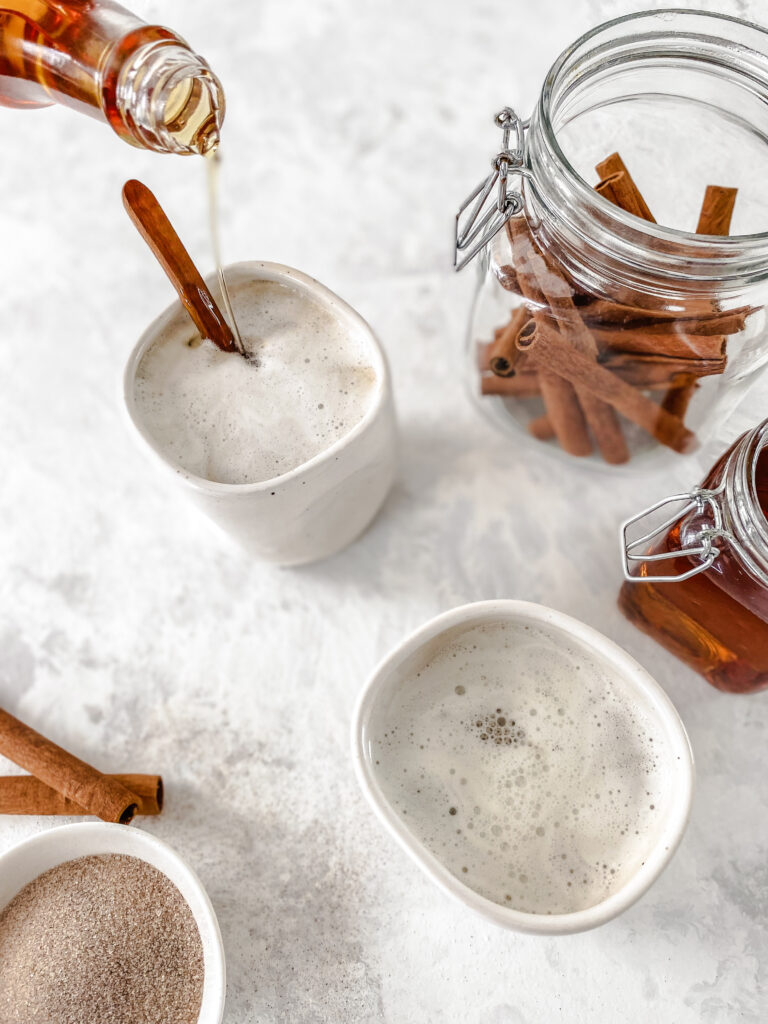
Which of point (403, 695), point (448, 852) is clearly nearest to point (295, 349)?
point (403, 695)

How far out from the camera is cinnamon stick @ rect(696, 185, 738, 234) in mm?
710

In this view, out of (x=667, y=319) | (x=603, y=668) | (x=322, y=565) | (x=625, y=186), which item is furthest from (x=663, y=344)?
(x=322, y=565)

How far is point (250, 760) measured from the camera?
0.79 meters

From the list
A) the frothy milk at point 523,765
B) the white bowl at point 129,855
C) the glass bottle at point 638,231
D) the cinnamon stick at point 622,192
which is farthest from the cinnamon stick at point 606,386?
the white bowl at point 129,855

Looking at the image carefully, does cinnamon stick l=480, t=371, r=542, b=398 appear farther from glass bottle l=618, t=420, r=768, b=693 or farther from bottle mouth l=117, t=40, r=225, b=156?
bottle mouth l=117, t=40, r=225, b=156

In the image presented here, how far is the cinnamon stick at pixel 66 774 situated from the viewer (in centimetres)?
74

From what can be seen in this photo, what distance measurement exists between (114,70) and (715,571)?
1.76 feet

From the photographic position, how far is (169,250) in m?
0.66

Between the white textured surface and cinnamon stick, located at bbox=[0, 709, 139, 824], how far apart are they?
0.04 m

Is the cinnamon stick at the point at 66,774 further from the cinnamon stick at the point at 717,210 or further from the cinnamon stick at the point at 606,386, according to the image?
the cinnamon stick at the point at 717,210

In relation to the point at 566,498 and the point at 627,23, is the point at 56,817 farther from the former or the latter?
the point at 627,23

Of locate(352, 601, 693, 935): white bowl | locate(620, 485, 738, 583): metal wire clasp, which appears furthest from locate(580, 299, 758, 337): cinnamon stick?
locate(352, 601, 693, 935): white bowl

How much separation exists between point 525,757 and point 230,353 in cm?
41

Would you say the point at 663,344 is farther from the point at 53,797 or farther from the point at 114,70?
the point at 53,797
